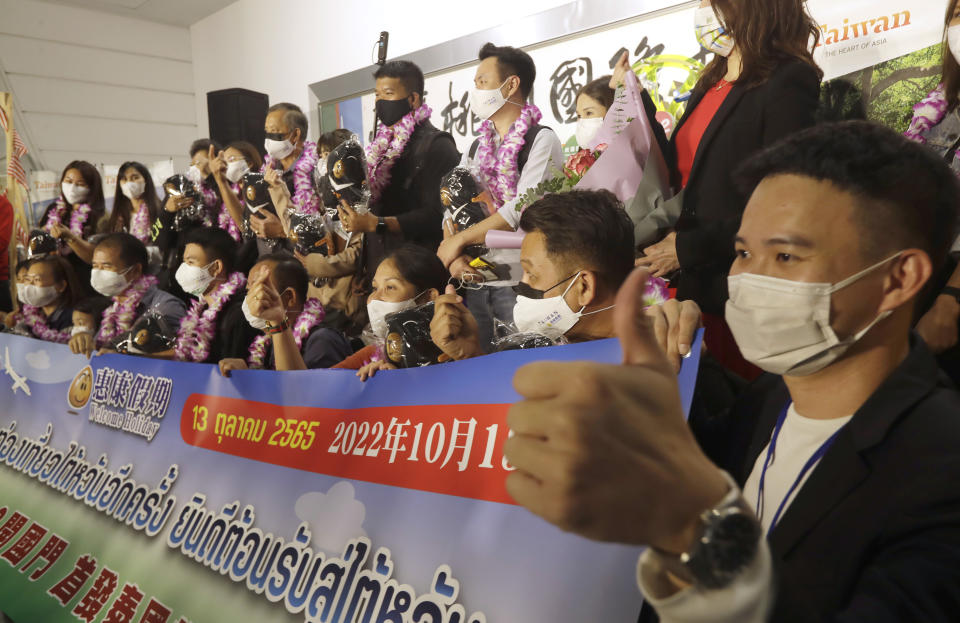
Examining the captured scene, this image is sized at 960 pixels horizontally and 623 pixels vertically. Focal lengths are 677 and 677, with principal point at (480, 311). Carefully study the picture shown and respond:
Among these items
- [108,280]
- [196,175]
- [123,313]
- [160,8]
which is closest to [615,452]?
[123,313]

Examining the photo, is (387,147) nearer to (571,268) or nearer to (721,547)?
(571,268)

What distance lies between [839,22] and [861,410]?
108 inches

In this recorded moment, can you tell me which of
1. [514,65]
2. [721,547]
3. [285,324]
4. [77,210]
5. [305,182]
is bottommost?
[285,324]

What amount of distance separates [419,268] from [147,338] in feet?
5.50

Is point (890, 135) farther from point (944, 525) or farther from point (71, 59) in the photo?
point (71, 59)

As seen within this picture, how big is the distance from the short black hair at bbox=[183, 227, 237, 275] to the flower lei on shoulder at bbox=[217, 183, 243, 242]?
592mm

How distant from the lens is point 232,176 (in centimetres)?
449

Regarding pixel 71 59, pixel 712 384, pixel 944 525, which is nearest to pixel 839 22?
pixel 712 384

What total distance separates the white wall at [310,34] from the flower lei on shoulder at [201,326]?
9.70ft

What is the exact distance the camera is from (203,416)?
243 cm

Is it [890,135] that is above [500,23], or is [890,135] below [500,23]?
below

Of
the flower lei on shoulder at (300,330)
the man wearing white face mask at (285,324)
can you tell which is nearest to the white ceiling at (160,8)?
the man wearing white face mask at (285,324)

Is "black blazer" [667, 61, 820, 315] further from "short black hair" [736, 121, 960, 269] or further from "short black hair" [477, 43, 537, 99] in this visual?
"short black hair" [477, 43, 537, 99]

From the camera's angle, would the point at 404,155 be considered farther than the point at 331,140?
No
